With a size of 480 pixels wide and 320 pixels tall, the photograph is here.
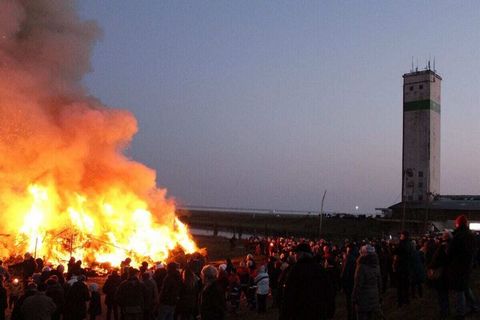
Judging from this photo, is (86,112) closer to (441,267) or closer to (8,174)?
(8,174)

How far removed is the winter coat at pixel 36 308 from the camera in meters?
9.62

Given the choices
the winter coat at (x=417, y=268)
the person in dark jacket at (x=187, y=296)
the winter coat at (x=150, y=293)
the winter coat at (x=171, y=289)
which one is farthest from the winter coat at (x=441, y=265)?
the winter coat at (x=150, y=293)

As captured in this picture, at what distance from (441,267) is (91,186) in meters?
25.2

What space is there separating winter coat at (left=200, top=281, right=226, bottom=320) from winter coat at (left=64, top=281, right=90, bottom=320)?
4.02 meters

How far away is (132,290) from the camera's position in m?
11.0

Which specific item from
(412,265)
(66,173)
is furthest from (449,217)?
(412,265)

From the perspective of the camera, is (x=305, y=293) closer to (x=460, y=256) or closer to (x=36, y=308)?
(x=460, y=256)

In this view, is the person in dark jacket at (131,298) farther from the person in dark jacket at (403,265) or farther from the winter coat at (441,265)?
the person in dark jacket at (403,265)

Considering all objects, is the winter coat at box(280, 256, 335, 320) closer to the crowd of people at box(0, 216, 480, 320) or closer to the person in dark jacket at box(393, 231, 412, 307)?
the crowd of people at box(0, 216, 480, 320)

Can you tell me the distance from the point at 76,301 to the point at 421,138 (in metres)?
57.5

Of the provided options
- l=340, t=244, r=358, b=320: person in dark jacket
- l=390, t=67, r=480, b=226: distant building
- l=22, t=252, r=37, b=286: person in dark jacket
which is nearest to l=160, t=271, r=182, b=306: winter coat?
l=340, t=244, r=358, b=320: person in dark jacket

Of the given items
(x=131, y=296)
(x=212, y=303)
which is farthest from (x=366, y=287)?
(x=131, y=296)

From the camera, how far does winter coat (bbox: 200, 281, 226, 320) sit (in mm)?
8781

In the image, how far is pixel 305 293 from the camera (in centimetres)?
700
